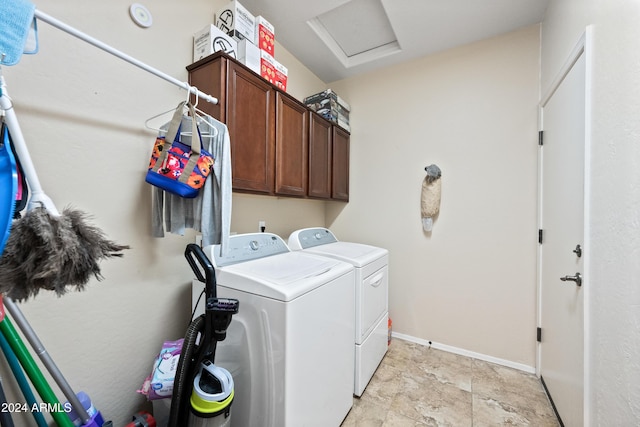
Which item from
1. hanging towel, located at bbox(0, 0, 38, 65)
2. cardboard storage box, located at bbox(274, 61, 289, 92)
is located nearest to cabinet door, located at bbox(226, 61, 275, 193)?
cardboard storage box, located at bbox(274, 61, 289, 92)

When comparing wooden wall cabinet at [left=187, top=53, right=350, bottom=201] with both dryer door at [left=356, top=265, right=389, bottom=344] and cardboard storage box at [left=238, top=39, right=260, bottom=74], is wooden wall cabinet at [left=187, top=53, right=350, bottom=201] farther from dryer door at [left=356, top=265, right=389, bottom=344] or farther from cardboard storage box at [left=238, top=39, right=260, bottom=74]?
dryer door at [left=356, top=265, right=389, bottom=344]

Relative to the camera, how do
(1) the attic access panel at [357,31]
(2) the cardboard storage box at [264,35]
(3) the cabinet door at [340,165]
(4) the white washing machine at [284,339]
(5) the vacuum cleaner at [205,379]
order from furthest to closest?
(3) the cabinet door at [340,165] < (1) the attic access panel at [357,31] < (2) the cardboard storage box at [264,35] < (4) the white washing machine at [284,339] < (5) the vacuum cleaner at [205,379]

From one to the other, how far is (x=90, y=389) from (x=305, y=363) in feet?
3.30

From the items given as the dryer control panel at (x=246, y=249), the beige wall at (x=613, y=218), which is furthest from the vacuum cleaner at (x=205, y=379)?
the beige wall at (x=613, y=218)

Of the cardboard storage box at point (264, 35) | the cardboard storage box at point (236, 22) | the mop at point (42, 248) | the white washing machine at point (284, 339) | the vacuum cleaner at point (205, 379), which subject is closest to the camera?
the mop at point (42, 248)

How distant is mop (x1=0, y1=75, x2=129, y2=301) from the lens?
549 mm

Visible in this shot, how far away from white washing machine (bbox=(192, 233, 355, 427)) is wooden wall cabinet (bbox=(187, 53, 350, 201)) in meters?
0.48

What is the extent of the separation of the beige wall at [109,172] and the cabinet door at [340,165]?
1365 mm

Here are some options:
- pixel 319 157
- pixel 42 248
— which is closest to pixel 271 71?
pixel 319 157

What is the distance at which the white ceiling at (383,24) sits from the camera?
178 centimetres

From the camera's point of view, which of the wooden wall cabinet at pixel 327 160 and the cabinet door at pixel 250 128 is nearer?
the cabinet door at pixel 250 128

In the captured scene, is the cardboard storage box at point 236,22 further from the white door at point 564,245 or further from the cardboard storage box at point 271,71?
the white door at point 564,245

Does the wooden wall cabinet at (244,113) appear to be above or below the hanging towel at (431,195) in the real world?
above

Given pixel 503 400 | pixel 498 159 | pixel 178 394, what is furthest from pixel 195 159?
pixel 503 400
